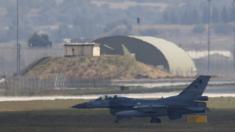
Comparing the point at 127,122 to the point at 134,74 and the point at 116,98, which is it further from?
the point at 134,74

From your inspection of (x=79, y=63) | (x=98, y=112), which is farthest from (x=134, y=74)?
(x=98, y=112)

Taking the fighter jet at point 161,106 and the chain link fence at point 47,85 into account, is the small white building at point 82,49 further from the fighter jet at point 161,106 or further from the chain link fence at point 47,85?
the fighter jet at point 161,106

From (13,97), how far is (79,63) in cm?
5396

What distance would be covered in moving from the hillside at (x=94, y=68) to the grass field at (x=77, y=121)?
64080mm

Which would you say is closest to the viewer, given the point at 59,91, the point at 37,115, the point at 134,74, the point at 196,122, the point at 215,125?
the point at 215,125

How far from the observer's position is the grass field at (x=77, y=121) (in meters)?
75.1

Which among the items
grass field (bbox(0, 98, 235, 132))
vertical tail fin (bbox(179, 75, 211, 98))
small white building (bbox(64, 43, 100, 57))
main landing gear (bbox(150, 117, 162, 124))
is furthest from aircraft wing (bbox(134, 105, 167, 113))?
small white building (bbox(64, 43, 100, 57))

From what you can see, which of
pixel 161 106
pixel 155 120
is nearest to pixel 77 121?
pixel 155 120

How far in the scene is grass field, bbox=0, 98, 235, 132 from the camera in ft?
246

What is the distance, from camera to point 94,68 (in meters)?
180

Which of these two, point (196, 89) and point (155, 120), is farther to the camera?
point (196, 89)

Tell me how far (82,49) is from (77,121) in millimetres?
100439

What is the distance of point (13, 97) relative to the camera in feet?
414

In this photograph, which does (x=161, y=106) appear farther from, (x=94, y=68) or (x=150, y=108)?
(x=94, y=68)
